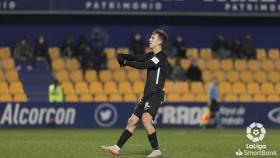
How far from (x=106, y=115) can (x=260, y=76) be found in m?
7.21

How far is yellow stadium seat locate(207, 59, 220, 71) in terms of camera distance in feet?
97.7

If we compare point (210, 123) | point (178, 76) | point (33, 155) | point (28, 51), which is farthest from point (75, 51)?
point (33, 155)

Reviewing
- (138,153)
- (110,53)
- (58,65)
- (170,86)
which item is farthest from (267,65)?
(138,153)

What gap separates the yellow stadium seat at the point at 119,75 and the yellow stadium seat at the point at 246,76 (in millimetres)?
4807

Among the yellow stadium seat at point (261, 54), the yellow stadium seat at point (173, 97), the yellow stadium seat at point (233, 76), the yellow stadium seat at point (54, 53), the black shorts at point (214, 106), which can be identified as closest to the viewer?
the black shorts at point (214, 106)

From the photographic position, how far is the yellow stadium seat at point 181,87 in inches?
1113

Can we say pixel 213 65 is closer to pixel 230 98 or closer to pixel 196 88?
pixel 196 88

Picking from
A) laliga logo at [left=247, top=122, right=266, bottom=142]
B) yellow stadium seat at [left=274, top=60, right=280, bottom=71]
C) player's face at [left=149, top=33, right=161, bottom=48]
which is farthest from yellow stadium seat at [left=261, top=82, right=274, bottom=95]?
player's face at [left=149, top=33, right=161, bottom=48]

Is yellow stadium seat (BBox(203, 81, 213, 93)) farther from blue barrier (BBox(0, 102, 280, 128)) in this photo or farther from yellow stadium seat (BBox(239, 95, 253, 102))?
blue barrier (BBox(0, 102, 280, 128))

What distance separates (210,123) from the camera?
27.1 m

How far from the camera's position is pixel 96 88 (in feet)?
91.1

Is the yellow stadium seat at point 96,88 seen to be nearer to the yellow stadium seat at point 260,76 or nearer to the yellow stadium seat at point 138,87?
the yellow stadium seat at point 138,87

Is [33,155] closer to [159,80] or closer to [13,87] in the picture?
[159,80]

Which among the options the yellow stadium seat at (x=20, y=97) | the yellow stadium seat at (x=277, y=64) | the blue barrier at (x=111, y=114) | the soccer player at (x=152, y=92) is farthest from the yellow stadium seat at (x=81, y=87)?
the soccer player at (x=152, y=92)
